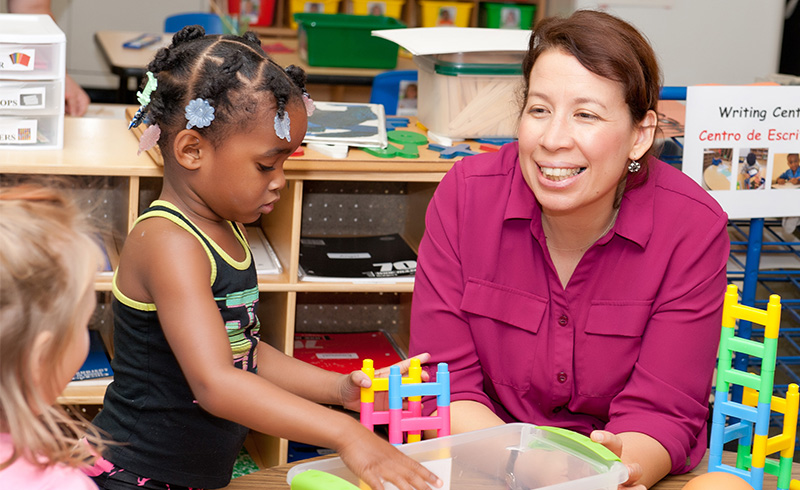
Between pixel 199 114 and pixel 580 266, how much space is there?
0.70 metres

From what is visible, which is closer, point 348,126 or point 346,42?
point 348,126

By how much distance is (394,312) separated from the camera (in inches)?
108

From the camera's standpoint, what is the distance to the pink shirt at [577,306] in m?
1.53

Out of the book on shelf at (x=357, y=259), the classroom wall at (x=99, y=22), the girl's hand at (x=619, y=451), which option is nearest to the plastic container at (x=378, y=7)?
the classroom wall at (x=99, y=22)

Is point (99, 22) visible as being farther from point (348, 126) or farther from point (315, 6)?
point (348, 126)

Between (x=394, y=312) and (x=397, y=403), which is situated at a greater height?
(x=397, y=403)

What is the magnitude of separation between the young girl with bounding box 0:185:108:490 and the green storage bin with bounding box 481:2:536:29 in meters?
4.82

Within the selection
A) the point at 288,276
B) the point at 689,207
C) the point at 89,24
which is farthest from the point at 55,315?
the point at 89,24

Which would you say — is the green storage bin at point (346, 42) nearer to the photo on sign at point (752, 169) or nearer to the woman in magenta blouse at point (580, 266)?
the photo on sign at point (752, 169)

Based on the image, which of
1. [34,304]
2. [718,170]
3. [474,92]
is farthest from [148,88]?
[718,170]

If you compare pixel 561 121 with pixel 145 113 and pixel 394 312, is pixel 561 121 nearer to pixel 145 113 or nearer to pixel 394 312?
pixel 145 113

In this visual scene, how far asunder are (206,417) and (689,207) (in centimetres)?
90

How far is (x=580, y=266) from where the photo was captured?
1598mm

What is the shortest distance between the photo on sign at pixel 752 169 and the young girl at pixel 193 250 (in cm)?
127
